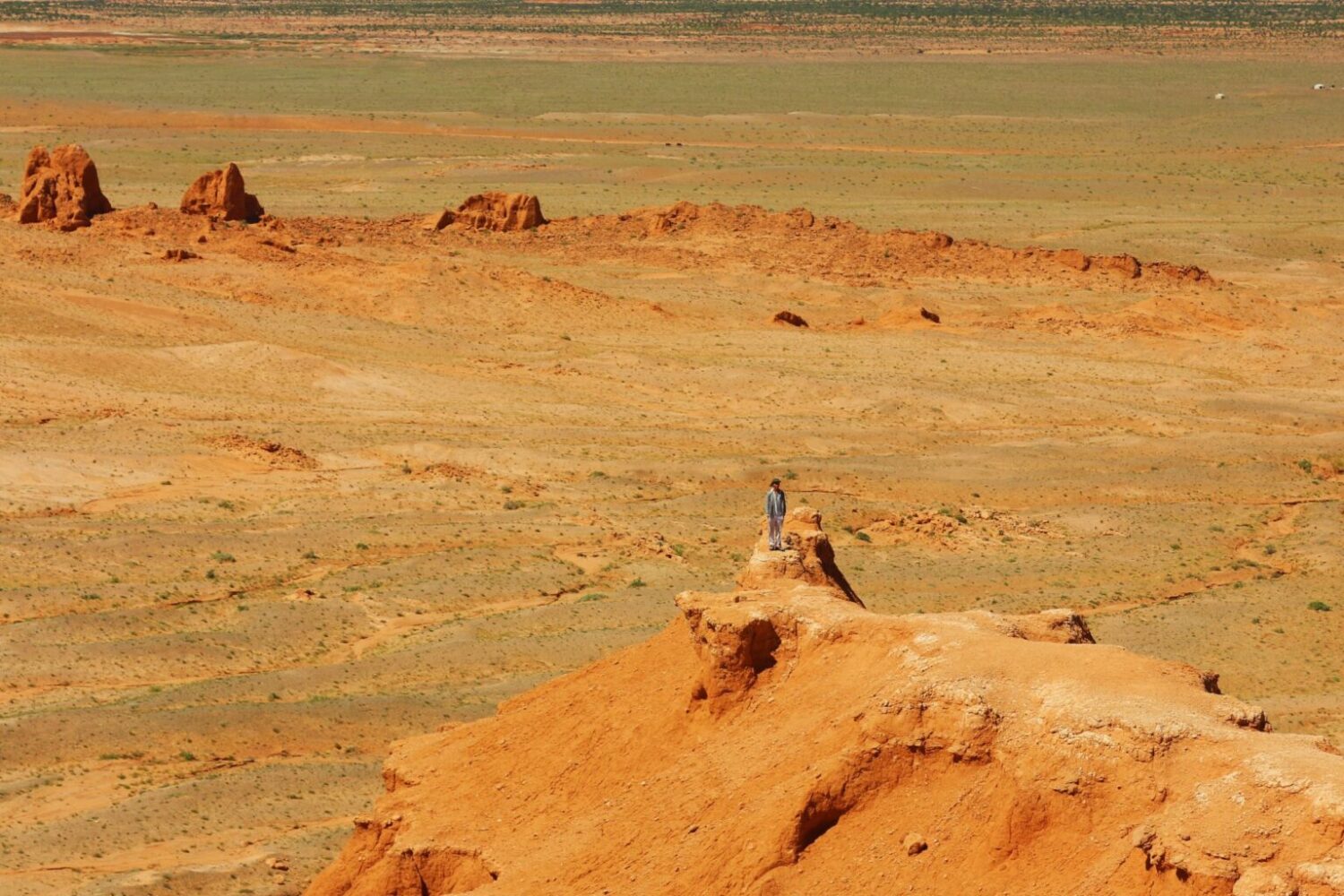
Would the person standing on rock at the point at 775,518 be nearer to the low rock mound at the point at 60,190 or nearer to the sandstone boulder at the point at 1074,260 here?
the low rock mound at the point at 60,190

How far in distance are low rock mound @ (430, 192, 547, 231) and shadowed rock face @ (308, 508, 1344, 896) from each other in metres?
53.7

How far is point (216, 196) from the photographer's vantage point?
229 feet

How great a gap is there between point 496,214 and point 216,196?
10.6m

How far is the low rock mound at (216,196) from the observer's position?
69.8 meters

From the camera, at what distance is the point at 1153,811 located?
16.7 meters

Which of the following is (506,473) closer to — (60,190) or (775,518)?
(775,518)

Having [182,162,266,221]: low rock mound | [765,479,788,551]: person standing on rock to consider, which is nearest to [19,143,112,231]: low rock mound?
[182,162,266,221]: low rock mound

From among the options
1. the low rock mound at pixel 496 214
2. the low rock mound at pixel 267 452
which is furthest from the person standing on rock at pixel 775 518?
the low rock mound at pixel 496 214

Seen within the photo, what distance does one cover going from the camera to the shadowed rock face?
53.4 ft

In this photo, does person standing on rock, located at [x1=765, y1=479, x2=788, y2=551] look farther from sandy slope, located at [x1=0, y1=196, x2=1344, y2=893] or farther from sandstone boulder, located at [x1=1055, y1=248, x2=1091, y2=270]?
sandstone boulder, located at [x1=1055, y1=248, x2=1091, y2=270]

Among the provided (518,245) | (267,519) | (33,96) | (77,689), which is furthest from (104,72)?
(77,689)

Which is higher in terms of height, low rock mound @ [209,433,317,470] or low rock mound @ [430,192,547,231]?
low rock mound @ [430,192,547,231]

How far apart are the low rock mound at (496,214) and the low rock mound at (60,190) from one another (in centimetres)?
1251

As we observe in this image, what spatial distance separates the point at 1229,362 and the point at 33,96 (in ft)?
249
